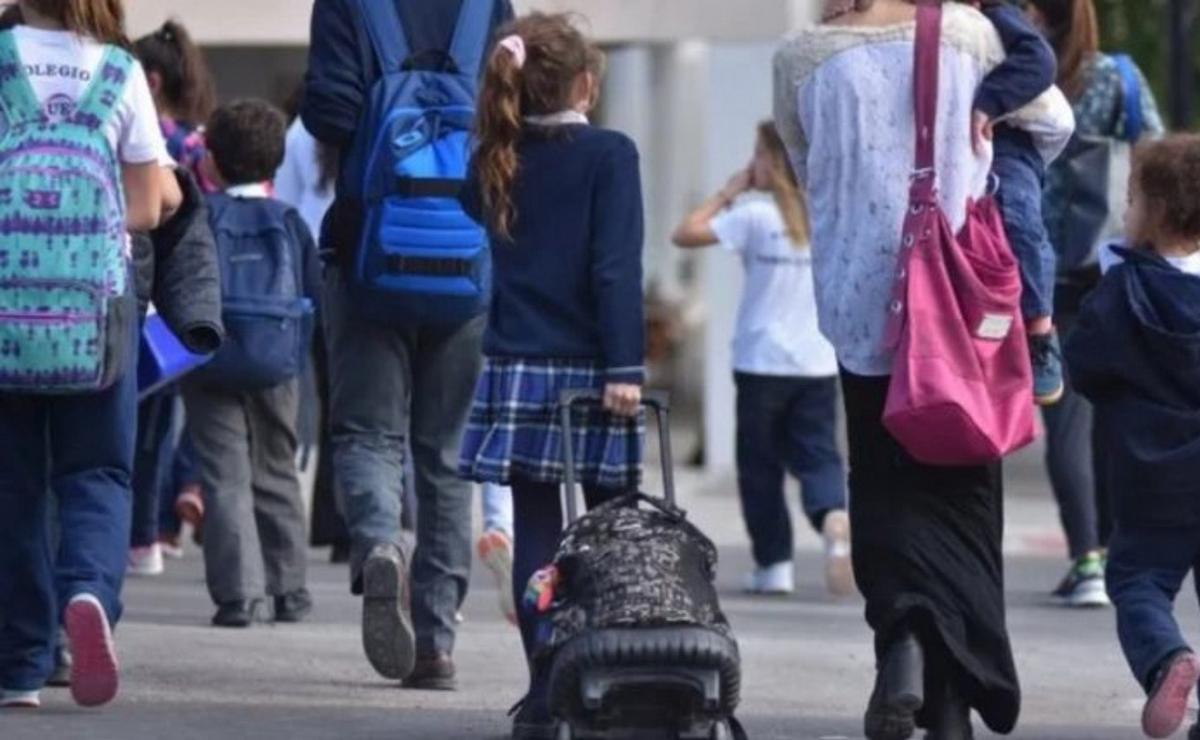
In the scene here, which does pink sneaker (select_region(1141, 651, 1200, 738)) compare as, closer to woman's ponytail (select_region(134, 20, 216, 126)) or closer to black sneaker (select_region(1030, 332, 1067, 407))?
black sneaker (select_region(1030, 332, 1067, 407))

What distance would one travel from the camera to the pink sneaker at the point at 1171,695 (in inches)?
291

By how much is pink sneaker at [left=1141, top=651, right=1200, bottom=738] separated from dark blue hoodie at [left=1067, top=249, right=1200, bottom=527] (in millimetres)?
368

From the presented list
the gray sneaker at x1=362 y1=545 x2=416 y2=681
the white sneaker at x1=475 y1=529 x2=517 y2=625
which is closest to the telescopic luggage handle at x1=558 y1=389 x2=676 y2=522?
the gray sneaker at x1=362 y1=545 x2=416 y2=681

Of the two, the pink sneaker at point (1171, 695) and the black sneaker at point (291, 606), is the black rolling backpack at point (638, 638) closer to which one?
the pink sneaker at point (1171, 695)

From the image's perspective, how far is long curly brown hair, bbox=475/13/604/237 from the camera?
25.6 ft

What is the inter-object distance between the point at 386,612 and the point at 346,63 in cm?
142

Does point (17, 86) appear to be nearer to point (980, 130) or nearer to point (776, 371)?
point (980, 130)

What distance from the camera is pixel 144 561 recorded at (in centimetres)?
1170

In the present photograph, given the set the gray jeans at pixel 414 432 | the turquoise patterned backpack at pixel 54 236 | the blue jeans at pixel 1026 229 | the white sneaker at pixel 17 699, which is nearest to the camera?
the blue jeans at pixel 1026 229

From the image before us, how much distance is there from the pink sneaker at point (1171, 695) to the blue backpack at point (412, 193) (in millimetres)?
2039

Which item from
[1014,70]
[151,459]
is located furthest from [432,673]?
[151,459]

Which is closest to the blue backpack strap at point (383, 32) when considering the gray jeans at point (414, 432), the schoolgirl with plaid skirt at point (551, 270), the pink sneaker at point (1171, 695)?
the gray jeans at point (414, 432)

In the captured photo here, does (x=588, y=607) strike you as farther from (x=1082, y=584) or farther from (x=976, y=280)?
(x=1082, y=584)

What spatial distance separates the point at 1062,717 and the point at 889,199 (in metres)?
1.93
